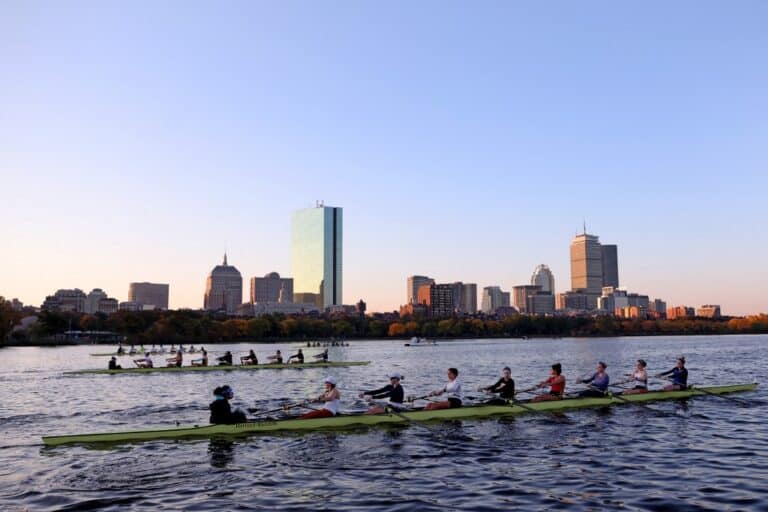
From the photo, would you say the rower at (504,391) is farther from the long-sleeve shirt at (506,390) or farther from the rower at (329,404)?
the rower at (329,404)

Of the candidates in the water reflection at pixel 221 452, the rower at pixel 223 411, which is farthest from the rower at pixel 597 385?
the water reflection at pixel 221 452

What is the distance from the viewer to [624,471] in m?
18.7

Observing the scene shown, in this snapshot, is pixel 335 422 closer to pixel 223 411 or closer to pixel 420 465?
pixel 223 411

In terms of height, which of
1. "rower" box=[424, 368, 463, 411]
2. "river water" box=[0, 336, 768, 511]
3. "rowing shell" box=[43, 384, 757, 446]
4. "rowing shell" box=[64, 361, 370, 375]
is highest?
"rower" box=[424, 368, 463, 411]

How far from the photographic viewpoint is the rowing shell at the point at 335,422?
73.3 ft

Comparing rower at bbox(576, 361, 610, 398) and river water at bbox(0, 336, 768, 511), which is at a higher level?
rower at bbox(576, 361, 610, 398)

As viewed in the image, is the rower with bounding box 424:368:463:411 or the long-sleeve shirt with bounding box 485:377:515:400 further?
the long-sleeve shirt with bounding box 485:377:515:400

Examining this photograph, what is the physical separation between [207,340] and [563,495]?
185m

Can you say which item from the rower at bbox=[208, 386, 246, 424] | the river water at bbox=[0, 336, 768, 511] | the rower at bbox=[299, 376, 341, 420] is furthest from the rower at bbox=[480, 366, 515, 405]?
the rower at bbox=[208, 386, 246, 424]

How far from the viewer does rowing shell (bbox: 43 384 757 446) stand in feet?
73.3

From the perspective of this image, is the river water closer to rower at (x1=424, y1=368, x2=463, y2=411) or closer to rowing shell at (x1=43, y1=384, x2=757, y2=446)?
rowing shell at (x1=43, y1=384, x2=757, y2=446)

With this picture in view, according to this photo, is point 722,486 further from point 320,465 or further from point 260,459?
point 260,459

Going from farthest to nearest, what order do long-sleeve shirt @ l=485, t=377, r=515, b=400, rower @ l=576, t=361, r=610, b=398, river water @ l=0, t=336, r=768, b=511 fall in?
rower @ l=576, t=361, r=610, b=398 → long-sleeve shirt @ l=485, t=377, r=515, b=400 → river water @ l=0, t=336, r=768, b=511

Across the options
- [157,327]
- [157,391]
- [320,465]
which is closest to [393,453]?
[320,465]
